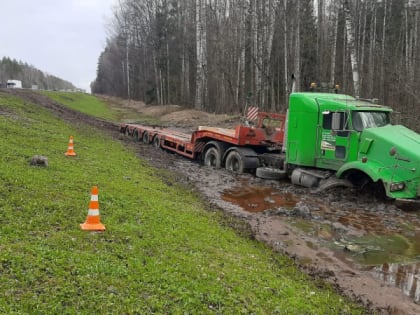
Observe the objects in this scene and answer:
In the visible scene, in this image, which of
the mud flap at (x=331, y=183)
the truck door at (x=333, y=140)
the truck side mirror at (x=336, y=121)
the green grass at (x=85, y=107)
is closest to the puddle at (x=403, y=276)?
the mud flap at (x=331, y=183)

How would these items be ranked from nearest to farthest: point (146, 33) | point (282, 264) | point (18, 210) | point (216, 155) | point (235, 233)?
point (18, 210), point (282, 264), point (235, 233), point (216, 155), point (146, 33)

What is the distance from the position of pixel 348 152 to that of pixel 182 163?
23.9ft

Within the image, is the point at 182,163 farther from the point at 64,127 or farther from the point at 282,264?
the point at 282,264

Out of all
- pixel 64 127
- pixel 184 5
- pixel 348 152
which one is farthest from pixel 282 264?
pixel 184 5

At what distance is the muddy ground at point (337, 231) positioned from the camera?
235 inches

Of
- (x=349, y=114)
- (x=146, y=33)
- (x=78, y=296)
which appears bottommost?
(x=78, y=296)

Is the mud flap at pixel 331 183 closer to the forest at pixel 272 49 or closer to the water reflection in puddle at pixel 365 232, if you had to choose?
the water reflection in puddle at pixel 365 232

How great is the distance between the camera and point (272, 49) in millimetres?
34938

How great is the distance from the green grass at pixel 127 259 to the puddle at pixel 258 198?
2118 millimetres

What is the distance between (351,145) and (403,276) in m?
5.15

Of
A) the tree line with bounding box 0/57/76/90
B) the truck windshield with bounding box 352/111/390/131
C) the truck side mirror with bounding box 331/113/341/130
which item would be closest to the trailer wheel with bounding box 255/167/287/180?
the truck side mirror with bounding box 331/113/341/130

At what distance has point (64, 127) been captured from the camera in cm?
1634

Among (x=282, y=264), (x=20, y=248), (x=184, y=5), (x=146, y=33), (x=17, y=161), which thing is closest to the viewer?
(x=20, y=248)

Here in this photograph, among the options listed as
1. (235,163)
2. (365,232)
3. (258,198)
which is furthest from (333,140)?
(235,163)
